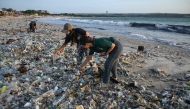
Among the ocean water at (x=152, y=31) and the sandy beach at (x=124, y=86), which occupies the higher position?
the ocean water at (x=152, y=31)

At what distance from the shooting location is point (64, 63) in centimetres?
549

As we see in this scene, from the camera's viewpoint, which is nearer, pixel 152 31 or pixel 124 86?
pixel 124 86

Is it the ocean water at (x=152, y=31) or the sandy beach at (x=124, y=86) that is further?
the ocean water at (x=152, y=31)

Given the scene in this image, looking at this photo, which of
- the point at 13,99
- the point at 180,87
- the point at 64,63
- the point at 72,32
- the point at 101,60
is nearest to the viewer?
the point at 13,99

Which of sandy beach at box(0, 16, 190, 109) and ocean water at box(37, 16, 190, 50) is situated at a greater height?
ocean water at box(37, 16, 190, 50)

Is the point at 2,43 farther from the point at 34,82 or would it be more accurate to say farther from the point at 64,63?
the point at 34,82

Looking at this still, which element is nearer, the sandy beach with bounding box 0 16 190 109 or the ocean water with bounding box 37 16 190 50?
the sandy beach with bounding box 0 16 190 109

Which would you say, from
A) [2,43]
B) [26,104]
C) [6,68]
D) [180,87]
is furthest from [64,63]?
[2,43]

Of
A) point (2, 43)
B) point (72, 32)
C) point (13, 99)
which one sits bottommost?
point (13, 99)

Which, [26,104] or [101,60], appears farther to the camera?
[101,60]

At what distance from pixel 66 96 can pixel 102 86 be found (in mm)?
916

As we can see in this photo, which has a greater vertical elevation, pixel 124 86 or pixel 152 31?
pixel 152 31

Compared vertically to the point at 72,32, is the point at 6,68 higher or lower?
lower

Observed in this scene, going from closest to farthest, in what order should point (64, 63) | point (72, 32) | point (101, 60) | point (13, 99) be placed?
point (13, 99) < point (72, 32) < point (64, 63) < point (101, 60)
